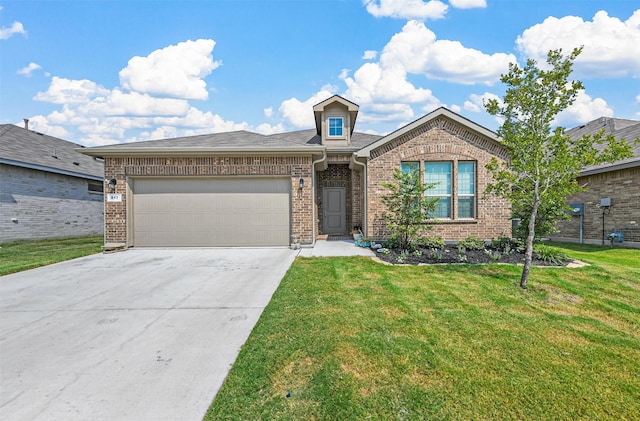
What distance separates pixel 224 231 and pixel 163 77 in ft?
31.7

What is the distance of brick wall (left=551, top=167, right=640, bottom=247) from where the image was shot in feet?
33.4

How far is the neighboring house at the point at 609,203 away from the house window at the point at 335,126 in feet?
27.7

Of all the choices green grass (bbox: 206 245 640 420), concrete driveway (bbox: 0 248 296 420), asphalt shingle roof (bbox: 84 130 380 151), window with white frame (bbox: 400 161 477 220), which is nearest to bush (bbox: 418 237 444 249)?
window with white frame (bbox: 400 161 477 220)

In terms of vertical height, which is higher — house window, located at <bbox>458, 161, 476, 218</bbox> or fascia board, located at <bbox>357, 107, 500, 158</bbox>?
fascia board, located at <bbox>357, 107, 500, 158</bbox>

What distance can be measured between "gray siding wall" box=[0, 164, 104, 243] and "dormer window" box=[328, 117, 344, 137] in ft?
41.5

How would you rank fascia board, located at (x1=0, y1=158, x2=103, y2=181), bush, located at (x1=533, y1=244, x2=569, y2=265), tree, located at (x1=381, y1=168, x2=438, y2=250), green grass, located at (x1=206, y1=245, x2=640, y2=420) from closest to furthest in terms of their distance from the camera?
1. green grass, located at (x1=206, y1=245, x2=640, y2=420)
2. bush, located at (x1=533, y1=244, x2=569, y2=265)
3. tree, located at (x1=381, y1=168, x2=438, y2=250)
4. fascia board, located at (x1=0, y1=158, x2=103, y2=181)

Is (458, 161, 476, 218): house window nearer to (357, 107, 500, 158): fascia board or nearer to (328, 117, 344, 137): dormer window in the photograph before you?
(357, 107, 500, 158): fascia board

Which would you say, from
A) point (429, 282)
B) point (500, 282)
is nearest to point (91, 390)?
point (429, 282)

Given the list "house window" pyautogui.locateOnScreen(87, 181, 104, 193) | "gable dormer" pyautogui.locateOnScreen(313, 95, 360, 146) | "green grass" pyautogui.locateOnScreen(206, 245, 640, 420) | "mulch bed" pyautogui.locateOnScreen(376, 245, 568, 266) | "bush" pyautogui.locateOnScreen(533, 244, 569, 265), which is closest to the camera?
"green grass" pyautogui.locateOnScreen(206, 245, 640, 420)

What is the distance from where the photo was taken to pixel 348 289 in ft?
17.2

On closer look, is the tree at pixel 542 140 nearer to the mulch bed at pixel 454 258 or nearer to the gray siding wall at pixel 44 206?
the mulch bed at pixel 454 258

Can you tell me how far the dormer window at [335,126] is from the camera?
1273 cm

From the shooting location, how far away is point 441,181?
406 inches

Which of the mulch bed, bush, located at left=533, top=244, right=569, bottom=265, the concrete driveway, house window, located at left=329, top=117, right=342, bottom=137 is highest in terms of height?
house window, located at left=329, top=117, right=342, bottom=137
